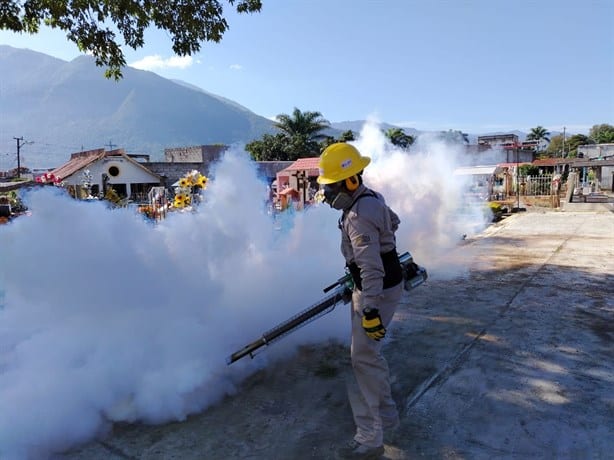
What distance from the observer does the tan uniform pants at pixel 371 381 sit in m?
2.67

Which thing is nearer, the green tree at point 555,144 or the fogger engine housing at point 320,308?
the fogger engine housing at point 320,308

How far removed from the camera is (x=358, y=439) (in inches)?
106

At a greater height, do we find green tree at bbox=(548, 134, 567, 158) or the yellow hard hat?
green tree at bbox=(548, 134, 567, 158)

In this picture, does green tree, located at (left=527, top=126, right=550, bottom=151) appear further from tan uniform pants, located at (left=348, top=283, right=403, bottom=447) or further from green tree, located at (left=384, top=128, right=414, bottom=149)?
tan uniform pants, located at (left=348, top=283, right=403, bottom=447)

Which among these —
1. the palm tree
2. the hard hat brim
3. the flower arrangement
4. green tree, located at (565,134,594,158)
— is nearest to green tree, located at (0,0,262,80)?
the flower arrangement

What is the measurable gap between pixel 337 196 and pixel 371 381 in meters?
1.15

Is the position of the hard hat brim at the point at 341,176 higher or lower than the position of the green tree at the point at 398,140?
lower

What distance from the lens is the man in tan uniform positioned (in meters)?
2.59

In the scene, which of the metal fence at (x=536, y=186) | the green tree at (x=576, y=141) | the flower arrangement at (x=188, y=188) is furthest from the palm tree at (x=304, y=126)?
the green tree at (x=576, y=141)

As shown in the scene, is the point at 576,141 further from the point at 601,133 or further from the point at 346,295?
the point at 346,295

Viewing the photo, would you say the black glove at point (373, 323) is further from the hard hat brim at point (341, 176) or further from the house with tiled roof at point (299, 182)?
the house with tiled roof at point (299, 182)

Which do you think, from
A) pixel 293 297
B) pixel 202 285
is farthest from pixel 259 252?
pixel 202 285

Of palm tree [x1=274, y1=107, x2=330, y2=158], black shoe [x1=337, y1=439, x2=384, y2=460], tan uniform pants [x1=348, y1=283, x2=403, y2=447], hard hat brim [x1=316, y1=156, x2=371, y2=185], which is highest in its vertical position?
palm tree [x1=274, y1=107, x2=330, y2=158]

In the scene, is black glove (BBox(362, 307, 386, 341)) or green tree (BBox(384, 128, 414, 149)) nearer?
black glove (BBox(362, 307, 386, 341))
